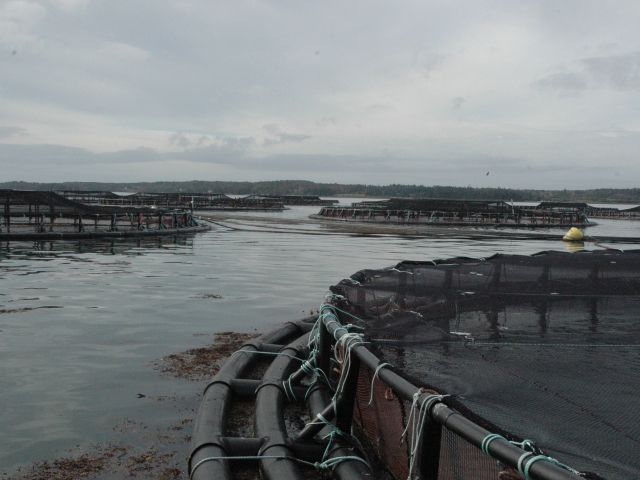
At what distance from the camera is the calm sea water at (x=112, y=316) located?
685cm

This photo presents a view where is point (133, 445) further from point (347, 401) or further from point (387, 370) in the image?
point (387, 370)

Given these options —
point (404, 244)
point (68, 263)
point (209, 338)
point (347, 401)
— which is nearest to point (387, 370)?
point (347, 401)

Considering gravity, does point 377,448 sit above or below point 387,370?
below

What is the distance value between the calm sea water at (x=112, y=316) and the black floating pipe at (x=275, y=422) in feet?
3.74

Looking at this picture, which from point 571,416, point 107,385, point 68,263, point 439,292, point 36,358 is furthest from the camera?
point 68,263

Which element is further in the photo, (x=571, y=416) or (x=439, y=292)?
(x=439, y=292)

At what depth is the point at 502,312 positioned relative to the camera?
7164mm

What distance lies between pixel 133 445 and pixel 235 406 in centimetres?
126

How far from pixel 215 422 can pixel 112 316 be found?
7.02m

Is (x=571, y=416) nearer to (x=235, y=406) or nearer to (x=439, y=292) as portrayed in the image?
(x=439, y=292)

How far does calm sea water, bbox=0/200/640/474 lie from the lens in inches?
Answer: 270

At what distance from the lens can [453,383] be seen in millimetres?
4355

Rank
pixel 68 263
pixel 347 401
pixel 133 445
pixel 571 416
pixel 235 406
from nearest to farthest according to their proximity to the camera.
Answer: pixel 571 416 → pixel 347 401 → pixel 133 445 → pixel 235 406 → pixel 68 263

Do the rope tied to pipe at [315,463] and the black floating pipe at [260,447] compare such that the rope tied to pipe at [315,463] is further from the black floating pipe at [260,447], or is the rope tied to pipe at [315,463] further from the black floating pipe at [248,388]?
the black floating pipe at [248,388]
